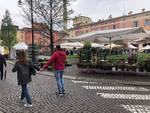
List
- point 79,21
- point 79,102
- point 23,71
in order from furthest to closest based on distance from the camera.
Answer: point 79,21
point 79,102
point 23,71

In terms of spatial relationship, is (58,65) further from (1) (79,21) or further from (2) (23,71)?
(1) (79,21)

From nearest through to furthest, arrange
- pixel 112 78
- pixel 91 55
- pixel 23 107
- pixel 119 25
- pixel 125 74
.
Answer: pixel 23 107, pixel 112 78, pixel 125 74, pixel 91 55, pixel 119 25

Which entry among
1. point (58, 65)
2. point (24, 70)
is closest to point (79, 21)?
point (58, 65)

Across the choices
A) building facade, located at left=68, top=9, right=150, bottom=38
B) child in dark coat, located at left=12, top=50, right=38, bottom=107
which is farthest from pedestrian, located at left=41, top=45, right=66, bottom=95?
building facade, located at left=68, top=9, right=150, bottom=38

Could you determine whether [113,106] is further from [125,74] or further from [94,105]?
[125,74]

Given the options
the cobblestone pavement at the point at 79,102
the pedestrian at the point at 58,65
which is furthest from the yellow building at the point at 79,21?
the pedestrian at the point at 58,65

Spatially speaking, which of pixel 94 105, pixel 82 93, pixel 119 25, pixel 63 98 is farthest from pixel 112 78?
pixel 119 25

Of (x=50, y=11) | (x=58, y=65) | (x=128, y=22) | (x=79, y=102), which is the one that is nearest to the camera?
(x=79, y=102)

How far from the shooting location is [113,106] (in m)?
10.5

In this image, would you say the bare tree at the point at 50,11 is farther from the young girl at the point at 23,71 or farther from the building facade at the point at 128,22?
the building facade at the point at 128,22

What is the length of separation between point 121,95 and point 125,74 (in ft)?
25.7

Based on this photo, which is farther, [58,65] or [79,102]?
[58,65]

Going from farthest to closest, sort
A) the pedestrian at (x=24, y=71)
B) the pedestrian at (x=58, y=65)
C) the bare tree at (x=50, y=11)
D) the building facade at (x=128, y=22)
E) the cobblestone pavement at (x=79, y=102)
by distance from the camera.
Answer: the building facade at (x=128, y=22) < the bare tree at (x=50, y=11) < the pedestrian at (x=58, y=65) < the pedestrian at (x=24, y=71) < the cobblestone pavement at (x=79, y=102)

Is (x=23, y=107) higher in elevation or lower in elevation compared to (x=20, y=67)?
lower
